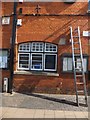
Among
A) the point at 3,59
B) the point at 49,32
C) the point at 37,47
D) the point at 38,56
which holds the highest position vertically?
the point at 49,32

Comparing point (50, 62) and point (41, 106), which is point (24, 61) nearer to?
point (50, 62)

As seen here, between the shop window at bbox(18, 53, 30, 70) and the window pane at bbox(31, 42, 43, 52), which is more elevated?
the window pane at bbox(31, 42, 43, 52)

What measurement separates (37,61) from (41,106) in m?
3.76

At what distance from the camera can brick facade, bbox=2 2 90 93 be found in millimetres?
14422

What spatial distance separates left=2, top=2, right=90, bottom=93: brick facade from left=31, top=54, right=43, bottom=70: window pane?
1.57ft

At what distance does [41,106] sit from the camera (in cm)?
1154

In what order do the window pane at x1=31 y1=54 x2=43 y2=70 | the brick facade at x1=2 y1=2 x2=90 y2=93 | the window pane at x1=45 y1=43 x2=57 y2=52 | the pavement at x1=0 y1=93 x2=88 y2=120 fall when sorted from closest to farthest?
the pavement at x1=0 y1=93 x2=88 y2=120, the brick facade at x1=2 y1=2 x2=90 y2=93, the window pane at x1=45 y1=43 x2=57 y2=52, the window pane at x1=31 y1=54 x2=43 y2=70

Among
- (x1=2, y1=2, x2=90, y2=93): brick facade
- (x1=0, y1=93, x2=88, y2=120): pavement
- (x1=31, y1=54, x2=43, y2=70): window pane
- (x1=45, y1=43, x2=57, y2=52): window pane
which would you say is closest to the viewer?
(x1=0, y1=93, x2=88, y2=120): pavement

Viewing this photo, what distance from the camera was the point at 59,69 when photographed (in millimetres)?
14492

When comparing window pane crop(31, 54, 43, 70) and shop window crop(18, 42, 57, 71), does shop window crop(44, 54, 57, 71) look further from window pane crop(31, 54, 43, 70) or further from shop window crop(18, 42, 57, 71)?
window pane crop(31, 54, 43, 70)

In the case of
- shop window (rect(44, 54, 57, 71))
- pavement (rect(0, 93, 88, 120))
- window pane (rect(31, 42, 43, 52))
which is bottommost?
pavement (rect(0, 93, 88, 120))

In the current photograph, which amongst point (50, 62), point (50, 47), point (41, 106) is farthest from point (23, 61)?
point (41, 106)

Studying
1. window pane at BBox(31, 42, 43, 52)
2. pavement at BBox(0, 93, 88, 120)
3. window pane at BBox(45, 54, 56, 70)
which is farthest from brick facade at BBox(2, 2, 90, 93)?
pavement at BBox(0, 93, 88, 120)

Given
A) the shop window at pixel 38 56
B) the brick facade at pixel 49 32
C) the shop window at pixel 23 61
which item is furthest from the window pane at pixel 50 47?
the shop window at pixel 23 61
